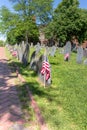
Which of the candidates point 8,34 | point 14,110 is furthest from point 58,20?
point 14,110

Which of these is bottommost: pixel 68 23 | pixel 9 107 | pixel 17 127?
pixel 17 127

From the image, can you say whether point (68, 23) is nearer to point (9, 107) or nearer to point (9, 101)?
point (9, 101)

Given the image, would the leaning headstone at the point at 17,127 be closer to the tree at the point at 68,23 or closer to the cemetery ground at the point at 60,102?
the cemetery ground at the point at 60,102

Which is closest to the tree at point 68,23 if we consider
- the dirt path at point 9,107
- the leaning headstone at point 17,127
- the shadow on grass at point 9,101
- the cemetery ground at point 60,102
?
the cemetery ground at point 60,102

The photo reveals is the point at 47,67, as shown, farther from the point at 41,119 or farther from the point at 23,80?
the point at 41,119

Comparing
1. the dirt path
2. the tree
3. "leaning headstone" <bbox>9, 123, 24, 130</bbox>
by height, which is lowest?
"leaning headstone" <bbox>9, 123, 24, 130</bbox>

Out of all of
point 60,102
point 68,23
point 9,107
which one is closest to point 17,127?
point 9,107

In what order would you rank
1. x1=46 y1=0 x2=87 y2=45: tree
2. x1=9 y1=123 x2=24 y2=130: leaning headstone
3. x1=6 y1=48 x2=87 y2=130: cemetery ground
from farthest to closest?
x1=46 y1=0 x2=87 y2=45: tree, x1=6 y1=48 x2=87 y2=130: cemetery ground, x1=9 y1=123 x2=24 y2=130: leaning headstone

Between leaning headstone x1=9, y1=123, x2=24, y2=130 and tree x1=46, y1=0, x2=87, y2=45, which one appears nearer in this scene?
leaning headstone x1=9, y1=123, x2=24, y2=130

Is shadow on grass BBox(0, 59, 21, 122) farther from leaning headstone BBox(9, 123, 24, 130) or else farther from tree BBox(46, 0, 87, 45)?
tree BBox(46, 0, 87, 45)

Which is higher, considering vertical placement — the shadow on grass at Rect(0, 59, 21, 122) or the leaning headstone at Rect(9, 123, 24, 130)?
the shadow on grass at Rect(0, 59, 21, 122)

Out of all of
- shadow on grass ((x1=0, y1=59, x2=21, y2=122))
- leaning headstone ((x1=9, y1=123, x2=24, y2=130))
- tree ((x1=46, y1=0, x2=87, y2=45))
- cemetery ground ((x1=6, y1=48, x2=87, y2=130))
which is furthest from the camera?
tree ((x1=46, y1=0, x2=87, y2=45))

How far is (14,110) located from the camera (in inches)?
309

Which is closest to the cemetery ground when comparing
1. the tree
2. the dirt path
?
the dirt path
